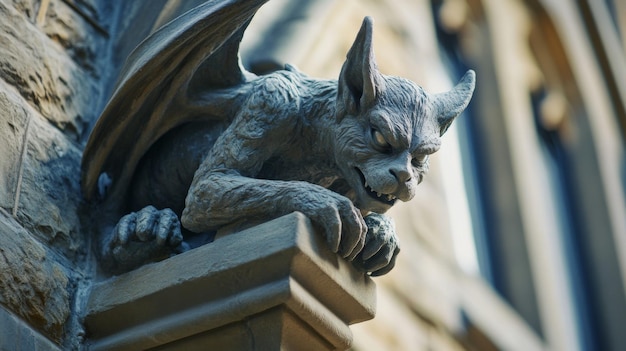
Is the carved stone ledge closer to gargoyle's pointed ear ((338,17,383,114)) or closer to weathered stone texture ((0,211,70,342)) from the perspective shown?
weathered stone texture ((0,211,70,342))

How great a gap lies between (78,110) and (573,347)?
2.94 m

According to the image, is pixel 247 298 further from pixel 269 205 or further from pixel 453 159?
pixel 453 159

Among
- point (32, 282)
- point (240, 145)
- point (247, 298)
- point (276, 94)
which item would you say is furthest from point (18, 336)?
point (276, 94)

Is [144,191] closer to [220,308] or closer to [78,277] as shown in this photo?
[78,277]

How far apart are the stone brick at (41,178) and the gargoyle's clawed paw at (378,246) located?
0.53 metres

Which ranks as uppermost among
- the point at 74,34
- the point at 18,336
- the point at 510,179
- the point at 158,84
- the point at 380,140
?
the point at 74,34

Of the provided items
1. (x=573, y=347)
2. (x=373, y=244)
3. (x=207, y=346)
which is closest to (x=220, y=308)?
(x=207, y=346)

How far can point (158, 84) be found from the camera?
2.07 metres

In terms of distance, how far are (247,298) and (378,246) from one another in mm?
230

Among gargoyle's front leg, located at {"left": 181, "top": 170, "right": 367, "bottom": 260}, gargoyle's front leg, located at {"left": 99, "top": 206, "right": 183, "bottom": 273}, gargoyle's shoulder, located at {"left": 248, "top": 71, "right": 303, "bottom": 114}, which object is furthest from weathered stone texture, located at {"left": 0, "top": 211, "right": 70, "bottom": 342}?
gargoyle's shoulder, located at {"left": 248, "top": 71, "right": 303, "bottom": 114}

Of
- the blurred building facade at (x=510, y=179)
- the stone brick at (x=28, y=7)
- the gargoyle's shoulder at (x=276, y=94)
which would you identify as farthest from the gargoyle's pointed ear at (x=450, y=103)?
the blurred building facade at (x=510, y=179)

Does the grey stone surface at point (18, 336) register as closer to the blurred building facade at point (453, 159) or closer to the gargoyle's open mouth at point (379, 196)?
the blurred building facade at point (453, 159)

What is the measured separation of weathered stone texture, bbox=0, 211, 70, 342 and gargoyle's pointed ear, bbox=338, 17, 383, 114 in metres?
0.57

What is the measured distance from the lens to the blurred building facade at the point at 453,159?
80.4 inches
